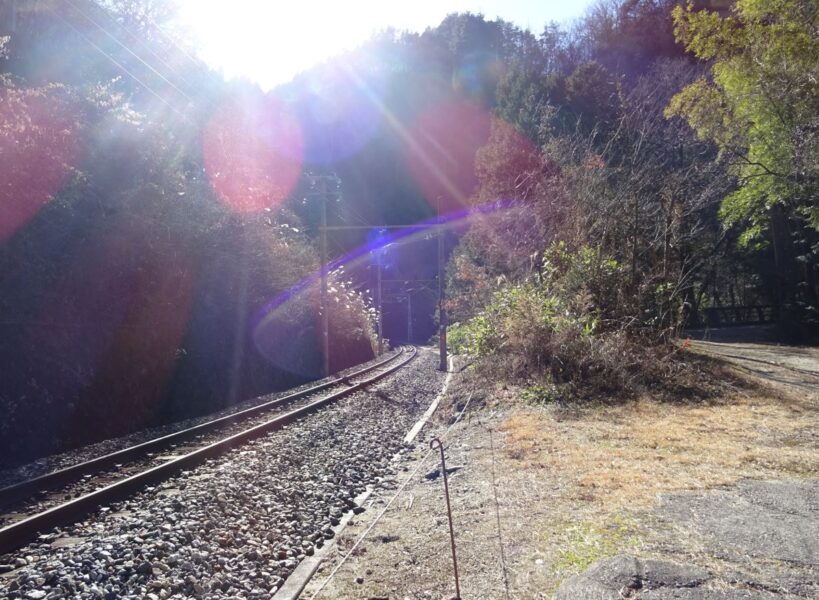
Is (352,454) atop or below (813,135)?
below

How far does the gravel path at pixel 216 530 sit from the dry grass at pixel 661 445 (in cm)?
213

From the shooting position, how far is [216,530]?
5.18 meters

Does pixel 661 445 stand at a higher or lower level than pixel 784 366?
higher

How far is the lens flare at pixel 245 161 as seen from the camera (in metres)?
20.3

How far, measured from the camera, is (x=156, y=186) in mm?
14773

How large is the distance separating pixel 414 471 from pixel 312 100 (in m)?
50.5

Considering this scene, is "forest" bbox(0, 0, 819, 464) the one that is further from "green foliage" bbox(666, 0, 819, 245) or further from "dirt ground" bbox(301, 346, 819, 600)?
"dirt ground" bbox(301, 346, 819, 600)

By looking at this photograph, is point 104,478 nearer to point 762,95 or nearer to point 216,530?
point 216,530

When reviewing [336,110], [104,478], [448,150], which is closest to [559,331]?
[104,478]

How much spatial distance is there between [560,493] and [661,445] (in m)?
2.08

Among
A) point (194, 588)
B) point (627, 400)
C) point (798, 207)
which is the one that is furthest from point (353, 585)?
point (798, 207)

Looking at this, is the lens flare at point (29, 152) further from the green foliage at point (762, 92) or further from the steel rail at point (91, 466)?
the green foliage at point (762, 92)

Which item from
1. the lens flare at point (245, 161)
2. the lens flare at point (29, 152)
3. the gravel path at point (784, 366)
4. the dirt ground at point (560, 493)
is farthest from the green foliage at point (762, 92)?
the lens flare at point (245, 161)

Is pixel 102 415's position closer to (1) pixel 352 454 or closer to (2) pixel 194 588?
(1) pixel 352 454
